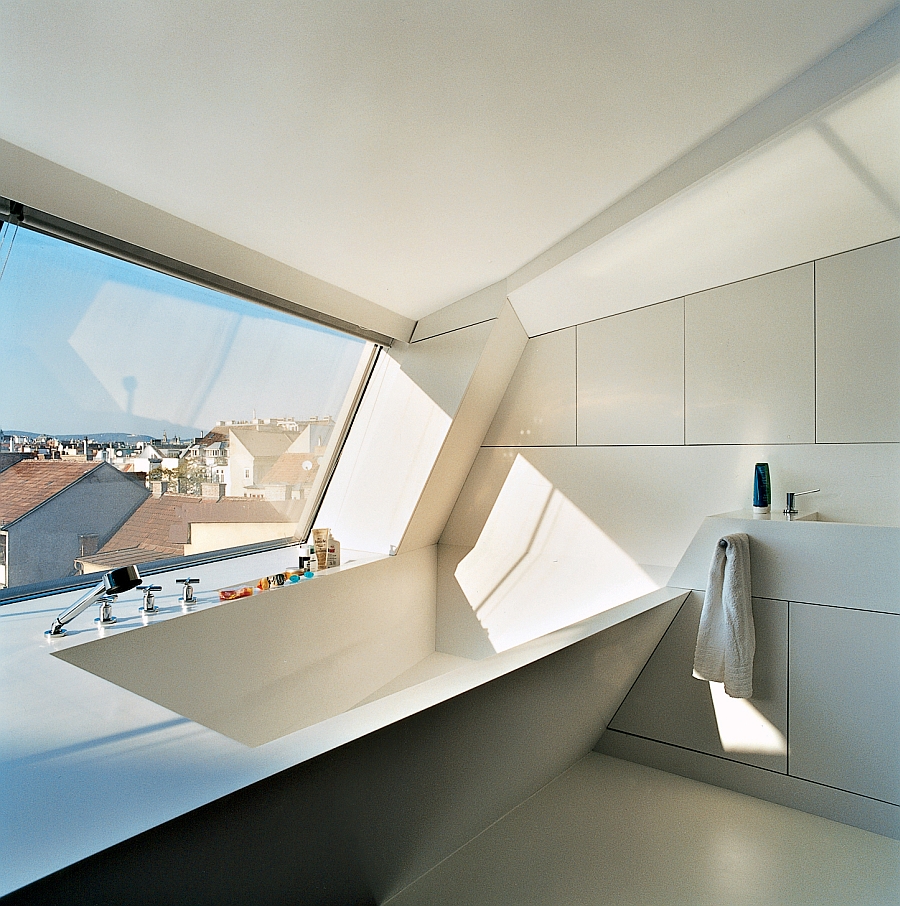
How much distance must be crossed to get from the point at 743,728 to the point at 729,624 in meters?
0.42

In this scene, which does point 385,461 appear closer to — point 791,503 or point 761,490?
point 761,490

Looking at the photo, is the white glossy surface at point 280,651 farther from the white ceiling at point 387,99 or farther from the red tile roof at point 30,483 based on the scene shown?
the white ceiling at point 387,99

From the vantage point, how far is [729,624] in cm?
216

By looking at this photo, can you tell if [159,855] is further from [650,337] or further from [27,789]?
[650,337]

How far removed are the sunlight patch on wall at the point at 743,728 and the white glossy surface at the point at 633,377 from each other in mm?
1106

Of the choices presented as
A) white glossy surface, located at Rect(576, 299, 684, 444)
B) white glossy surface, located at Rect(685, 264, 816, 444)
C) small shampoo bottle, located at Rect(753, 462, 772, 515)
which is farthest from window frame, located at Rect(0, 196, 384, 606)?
small shampoo bottle, located at Rect(753, 462, 772, 515)

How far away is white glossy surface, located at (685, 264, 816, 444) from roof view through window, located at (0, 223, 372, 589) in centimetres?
162

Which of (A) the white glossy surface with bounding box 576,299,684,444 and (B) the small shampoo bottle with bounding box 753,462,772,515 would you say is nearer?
(B) the small shampoo bottle with bounding box 753,462,772,515

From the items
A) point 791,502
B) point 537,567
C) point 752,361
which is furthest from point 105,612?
point 752,361

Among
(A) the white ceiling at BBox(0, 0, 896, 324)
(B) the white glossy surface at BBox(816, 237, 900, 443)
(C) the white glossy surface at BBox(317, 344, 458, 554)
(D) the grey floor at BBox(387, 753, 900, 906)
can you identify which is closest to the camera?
(A) the white ceiling at BBox(0, 0, 896, 324)

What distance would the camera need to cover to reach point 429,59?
1.46 metres

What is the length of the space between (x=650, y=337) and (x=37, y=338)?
2.41 m

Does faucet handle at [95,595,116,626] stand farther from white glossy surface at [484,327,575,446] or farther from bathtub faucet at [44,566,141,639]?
white glossy surface at [484,327,575,446]

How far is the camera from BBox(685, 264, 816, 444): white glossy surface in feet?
8.21
